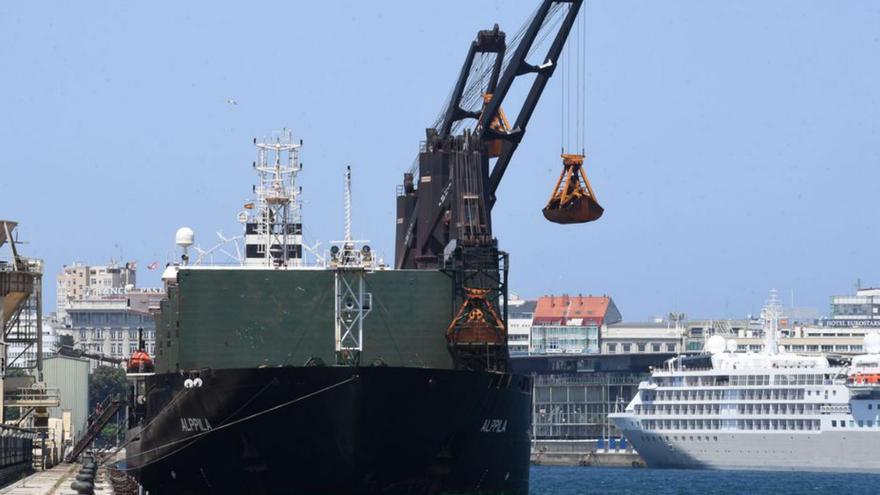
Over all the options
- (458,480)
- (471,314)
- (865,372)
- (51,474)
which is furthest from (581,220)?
(865,372)

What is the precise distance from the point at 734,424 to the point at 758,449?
4.21m

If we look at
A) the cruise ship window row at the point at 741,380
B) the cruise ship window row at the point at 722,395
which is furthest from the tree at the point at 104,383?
the cruise ship window row at the point at 741,380

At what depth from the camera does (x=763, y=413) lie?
5950 inches

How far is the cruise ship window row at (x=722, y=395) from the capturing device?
492ft

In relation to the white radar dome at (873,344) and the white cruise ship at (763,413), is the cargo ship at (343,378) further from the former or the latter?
the white radar dome at (873,344)

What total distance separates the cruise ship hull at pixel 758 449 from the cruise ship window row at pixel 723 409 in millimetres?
1738

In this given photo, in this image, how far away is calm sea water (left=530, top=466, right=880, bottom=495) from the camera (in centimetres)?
9750

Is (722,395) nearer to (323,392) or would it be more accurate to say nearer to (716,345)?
(716,345)

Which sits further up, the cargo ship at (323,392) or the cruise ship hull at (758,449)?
the cargo ship at (323,392)

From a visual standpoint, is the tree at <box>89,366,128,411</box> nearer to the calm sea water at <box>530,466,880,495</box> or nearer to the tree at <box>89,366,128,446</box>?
the tree at <box>89,366,128,446</box>

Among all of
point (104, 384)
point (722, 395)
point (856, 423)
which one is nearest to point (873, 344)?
point (856, 423)

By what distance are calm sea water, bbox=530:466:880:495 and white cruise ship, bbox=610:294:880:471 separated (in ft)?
13.0

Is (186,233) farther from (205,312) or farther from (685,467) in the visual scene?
(685,467)

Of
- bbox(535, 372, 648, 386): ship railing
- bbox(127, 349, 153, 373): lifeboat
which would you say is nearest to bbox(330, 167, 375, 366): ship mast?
bbox(127, 349, 153, 373): lifeboat
